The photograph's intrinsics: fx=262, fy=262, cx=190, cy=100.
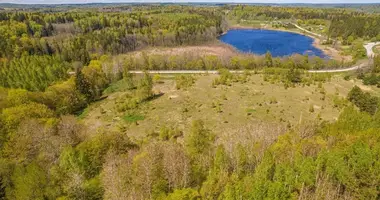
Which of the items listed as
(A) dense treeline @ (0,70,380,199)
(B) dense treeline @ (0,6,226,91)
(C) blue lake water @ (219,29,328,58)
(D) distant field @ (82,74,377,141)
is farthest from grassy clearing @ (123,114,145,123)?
(C) blue lake water @ (219,29,328,58)

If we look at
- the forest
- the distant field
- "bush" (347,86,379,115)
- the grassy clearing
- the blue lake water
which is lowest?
the grassy clearing

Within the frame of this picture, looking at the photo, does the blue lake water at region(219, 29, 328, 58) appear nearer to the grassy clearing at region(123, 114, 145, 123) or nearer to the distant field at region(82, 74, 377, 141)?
the distant field at region(82, 74, 377, 141)

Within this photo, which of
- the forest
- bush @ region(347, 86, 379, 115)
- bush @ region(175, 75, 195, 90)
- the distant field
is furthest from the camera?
bush @ region(175, 75, 195, 90)

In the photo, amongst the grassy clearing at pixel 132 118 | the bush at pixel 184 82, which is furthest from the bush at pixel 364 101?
the grassy clearing at pixel 132 118

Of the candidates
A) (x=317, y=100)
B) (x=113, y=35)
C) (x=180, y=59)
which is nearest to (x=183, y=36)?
(x=113, y=35)

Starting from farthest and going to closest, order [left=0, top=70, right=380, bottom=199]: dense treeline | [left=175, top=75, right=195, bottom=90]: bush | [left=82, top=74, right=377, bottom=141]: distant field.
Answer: [left=175, top=75, right=195, bottom=90]: bush → [left=82, top=74, right=377, bottom=141]: distant field → [left=0, top=70, right=380, bottom=199]: dense treeline

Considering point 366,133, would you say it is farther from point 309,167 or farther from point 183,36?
point 183,36
